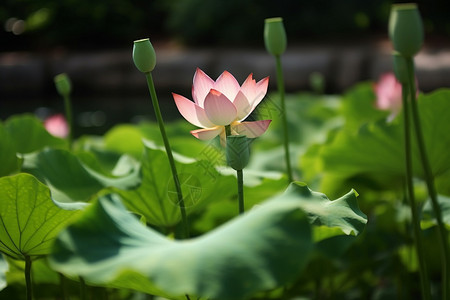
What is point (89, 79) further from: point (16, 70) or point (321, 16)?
point (321, 16)

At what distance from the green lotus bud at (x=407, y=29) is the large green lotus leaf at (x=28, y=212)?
0.31m

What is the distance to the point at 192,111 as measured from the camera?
55 centimetres

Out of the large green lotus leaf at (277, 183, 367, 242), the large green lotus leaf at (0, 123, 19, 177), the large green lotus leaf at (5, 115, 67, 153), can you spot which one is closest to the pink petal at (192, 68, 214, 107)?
the large green lotus leaf at (277, 183, 367, 242)

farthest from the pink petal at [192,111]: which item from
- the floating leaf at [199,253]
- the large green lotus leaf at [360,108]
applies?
the large green lotus leaf at [360,108]

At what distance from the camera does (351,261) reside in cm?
110

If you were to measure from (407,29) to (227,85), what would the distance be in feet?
0.52

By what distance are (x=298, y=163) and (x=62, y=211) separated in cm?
74

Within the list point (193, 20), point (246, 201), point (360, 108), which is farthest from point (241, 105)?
point (193, 20)

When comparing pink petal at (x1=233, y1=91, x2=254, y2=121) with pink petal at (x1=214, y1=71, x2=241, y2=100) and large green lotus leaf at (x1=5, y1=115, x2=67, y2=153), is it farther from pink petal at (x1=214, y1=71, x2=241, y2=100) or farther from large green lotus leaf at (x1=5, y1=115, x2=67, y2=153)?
large green lotus leaf at (x1=5, y1=115, x2=67, y2=153)

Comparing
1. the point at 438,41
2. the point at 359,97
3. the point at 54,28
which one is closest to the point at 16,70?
the point at 54,28

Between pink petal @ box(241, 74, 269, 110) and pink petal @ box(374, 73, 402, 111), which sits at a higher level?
pink petal @ box(241, 74, 269, 110)

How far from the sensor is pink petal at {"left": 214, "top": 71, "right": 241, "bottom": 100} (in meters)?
0.54

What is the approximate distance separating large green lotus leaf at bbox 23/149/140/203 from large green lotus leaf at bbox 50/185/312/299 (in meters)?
0.31

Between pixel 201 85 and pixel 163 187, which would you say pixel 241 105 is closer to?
pixel 201 85
